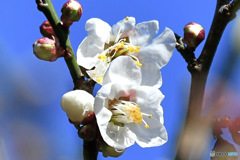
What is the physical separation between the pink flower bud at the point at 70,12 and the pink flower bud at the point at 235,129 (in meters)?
0.53

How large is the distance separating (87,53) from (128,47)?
13 cm

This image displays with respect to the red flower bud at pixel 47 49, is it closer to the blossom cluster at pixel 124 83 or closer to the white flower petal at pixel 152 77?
the blossom cluster at pixel 124 83

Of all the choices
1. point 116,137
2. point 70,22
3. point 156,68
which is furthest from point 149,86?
point 70,22

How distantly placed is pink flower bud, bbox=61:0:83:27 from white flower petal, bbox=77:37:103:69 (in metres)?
0.07

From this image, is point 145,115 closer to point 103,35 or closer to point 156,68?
point 156,68

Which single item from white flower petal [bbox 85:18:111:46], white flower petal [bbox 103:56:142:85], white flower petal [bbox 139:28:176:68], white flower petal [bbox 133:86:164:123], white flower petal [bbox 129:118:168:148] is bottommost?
white flower petal [bbox 129:118:168:148]

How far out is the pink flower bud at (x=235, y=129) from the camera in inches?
42.2

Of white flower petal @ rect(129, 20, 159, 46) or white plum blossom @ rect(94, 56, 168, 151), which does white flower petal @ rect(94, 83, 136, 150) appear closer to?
white plum blossom @ rect(94, 56, 168, 151)

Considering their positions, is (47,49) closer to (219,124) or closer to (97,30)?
(97,30)

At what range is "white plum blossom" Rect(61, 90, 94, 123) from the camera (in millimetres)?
880

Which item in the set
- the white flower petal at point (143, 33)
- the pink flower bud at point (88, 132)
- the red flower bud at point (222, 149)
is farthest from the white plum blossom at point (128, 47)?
the red flower bud at point (222, 149)

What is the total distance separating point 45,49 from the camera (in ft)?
3.23

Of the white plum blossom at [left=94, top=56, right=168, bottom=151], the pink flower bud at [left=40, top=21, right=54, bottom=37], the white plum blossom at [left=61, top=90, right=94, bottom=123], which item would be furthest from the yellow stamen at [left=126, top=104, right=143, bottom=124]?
the pink flower bud at [left=40, top=21, right=54, bottom=37]

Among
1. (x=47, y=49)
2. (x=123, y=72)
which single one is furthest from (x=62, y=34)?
(x=123, y=72)
